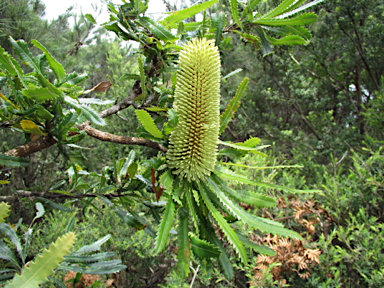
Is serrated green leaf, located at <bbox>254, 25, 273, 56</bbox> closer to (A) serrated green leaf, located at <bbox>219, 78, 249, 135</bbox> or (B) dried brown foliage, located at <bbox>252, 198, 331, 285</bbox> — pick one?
(A) serrated green leaf, located at <bbox>219, 78, 249, 135</bbox>

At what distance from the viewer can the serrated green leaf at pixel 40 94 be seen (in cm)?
62

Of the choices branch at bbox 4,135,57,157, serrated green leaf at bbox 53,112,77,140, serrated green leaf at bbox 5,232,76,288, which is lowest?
serrated green leaf at bbox 5,232,76,288

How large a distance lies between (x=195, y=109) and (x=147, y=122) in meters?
0.15

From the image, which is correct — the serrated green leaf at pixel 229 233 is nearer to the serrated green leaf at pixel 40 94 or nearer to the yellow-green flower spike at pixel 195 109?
the yellow-green flower spike at pixel 195 109

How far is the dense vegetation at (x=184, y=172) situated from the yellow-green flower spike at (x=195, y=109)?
0.01m

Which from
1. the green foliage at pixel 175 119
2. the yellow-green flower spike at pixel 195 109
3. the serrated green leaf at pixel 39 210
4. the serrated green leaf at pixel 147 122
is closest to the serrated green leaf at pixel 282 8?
the green foliage at pixel 175 119

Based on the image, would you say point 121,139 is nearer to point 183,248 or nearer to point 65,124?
point 65,124

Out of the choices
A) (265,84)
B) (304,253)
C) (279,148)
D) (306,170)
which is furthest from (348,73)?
(304,253)

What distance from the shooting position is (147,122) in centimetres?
70

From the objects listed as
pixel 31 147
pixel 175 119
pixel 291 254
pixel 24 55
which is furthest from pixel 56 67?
pixel 291 254

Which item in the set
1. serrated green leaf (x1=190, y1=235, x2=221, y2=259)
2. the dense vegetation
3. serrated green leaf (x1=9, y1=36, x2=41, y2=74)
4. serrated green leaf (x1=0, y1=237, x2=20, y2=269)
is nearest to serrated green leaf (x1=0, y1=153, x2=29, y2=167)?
the dense vegetation

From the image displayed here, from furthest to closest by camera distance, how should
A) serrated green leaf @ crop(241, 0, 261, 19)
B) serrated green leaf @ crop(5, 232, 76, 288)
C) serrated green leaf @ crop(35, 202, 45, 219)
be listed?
serrated green leaf @ crop(35, 202, 45, 219) < serrated green leaf @ crop(241, 0, 261, 19) < serrated green leaf @ crop(5, 232, 76, 288)

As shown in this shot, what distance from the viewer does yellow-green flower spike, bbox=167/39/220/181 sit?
0.76 meters

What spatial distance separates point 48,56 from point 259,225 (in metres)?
0.66
